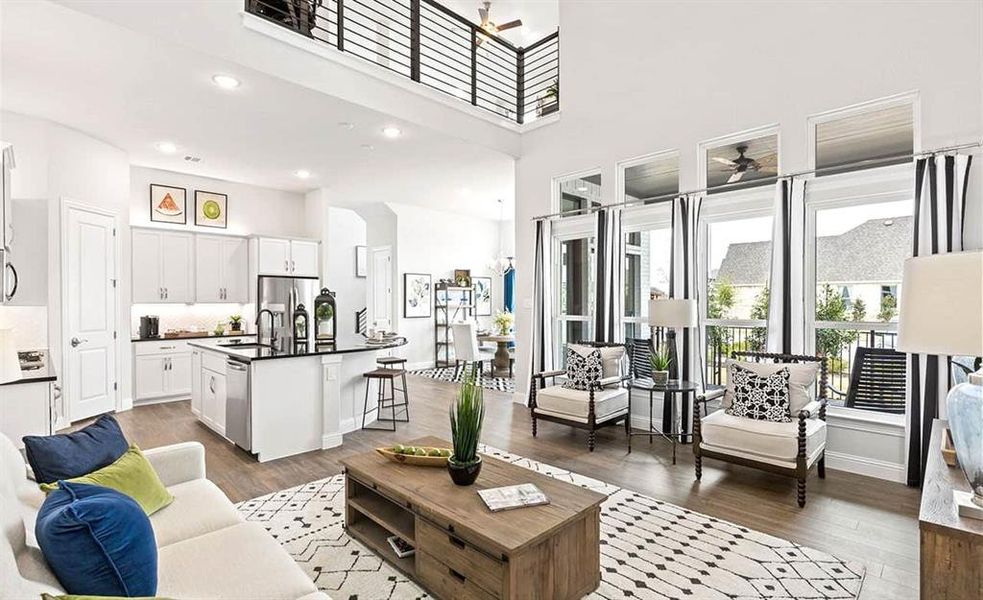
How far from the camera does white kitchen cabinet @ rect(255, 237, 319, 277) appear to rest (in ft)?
24.2

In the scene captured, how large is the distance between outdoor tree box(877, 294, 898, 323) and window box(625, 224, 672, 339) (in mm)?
1805

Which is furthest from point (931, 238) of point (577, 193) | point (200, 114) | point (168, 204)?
point (168, 204)

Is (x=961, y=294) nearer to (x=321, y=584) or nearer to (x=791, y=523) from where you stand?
(x=791, y=523)

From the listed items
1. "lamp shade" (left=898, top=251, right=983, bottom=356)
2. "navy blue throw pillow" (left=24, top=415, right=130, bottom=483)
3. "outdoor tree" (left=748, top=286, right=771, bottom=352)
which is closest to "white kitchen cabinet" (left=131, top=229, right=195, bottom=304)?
"navy blue throw pillow" (left=24, top=415, right=130, bottom=483)

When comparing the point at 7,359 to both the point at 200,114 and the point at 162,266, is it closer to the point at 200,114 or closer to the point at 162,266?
the point at 200,114

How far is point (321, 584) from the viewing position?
2.32 m

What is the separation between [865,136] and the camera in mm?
3973

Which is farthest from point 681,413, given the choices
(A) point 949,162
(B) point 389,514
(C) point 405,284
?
(C) point 405,284

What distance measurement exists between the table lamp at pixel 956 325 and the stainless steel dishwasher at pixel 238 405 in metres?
4.23

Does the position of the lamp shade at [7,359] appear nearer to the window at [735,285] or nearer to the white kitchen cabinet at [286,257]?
the window at [735,285]

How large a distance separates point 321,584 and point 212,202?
666 cm

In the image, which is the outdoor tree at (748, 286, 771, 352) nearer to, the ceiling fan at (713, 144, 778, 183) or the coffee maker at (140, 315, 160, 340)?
the ceiling fan at (713, 144, 778, 183)

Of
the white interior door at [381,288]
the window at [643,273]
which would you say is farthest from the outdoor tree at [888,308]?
the white interior door at [381,288]

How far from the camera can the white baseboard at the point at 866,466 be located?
365 centimetres
